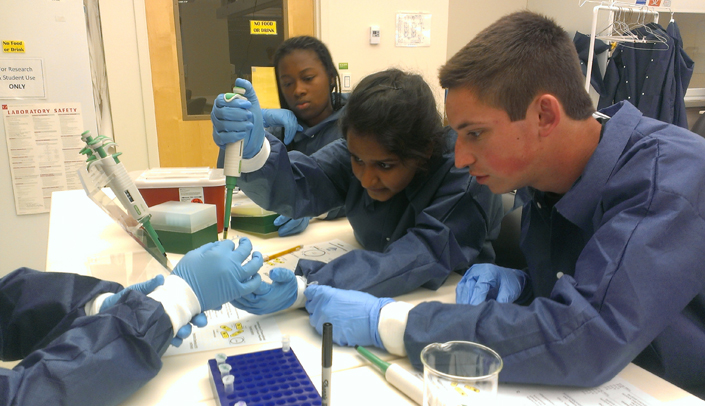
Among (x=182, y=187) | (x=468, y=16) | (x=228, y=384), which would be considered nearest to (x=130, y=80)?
(x=182, y=187)

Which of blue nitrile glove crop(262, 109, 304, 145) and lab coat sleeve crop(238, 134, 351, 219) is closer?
lab coat sleeve crop(238, 134, 351, 219)

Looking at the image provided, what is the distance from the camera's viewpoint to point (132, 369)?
2.31 ft

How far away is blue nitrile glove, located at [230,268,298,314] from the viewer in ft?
2.97

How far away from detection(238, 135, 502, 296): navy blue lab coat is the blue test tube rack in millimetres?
288

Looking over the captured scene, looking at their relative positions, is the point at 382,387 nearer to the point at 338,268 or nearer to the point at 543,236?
the point at 338,268

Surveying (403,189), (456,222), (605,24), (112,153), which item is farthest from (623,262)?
(605,24)

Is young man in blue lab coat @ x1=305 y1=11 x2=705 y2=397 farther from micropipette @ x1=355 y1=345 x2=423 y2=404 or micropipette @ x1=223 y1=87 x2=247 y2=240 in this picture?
micropipette @ x1=223 y1=87 x2=247 y2=240

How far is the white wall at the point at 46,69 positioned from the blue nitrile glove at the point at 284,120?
47.2 inches

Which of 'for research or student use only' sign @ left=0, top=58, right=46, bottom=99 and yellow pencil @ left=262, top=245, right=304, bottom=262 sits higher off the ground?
'for research or student use only' sign @ left=0, top=58, right=46, bottom=99

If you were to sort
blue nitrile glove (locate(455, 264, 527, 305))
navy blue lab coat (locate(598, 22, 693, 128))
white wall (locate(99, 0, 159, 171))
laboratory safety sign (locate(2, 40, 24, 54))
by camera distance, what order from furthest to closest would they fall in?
navy blue lab coat (locate(598, 22, 693, 128))
white wall (locate(99, 0, 159, 171))
laboratory safety sign (locate(2, 40, 24, 54))
blue nitrile glove (locate(455, 264, 527, 305))

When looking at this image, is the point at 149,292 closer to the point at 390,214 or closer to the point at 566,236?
the point at 390,214

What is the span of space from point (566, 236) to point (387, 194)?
47cm

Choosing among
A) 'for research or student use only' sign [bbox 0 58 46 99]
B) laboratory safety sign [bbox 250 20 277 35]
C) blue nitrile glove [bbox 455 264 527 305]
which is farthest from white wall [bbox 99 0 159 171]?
blue nitrile glove [bbox 455 264 527 305]

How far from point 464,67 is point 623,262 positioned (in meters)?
0.43
